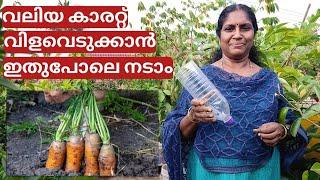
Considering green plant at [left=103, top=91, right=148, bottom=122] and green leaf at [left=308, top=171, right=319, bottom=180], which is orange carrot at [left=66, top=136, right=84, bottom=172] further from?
green leaf at [left=308, top=171, right=319, bottom=180]

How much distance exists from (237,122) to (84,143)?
3.65 feet

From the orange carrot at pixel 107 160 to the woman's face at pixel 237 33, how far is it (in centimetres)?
110

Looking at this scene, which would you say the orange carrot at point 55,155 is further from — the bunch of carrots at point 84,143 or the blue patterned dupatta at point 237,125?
the blue patterned dupatta at point 237,125

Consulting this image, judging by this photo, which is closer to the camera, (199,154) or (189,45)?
(199,154)

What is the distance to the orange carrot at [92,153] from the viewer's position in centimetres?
230

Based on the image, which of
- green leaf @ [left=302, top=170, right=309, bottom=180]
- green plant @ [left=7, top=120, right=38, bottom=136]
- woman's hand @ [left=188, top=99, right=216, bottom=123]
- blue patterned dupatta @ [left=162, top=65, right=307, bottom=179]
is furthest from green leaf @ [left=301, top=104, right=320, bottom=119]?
green plant @ [left=7, top=120, right=38, bottom=136]

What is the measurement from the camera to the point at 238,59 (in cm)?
135

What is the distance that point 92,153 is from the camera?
7.59 ft

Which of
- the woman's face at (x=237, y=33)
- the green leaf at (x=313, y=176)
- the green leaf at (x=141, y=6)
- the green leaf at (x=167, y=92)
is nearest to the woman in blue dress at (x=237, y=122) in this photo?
the woman's face at (x=237, y=33)

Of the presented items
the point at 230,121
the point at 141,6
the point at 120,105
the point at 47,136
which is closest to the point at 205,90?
the point at 230,121

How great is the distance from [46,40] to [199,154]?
1154 mm

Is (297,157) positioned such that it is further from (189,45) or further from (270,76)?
(189,45)

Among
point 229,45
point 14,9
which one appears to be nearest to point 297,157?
point 229,45

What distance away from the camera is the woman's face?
1.30m
